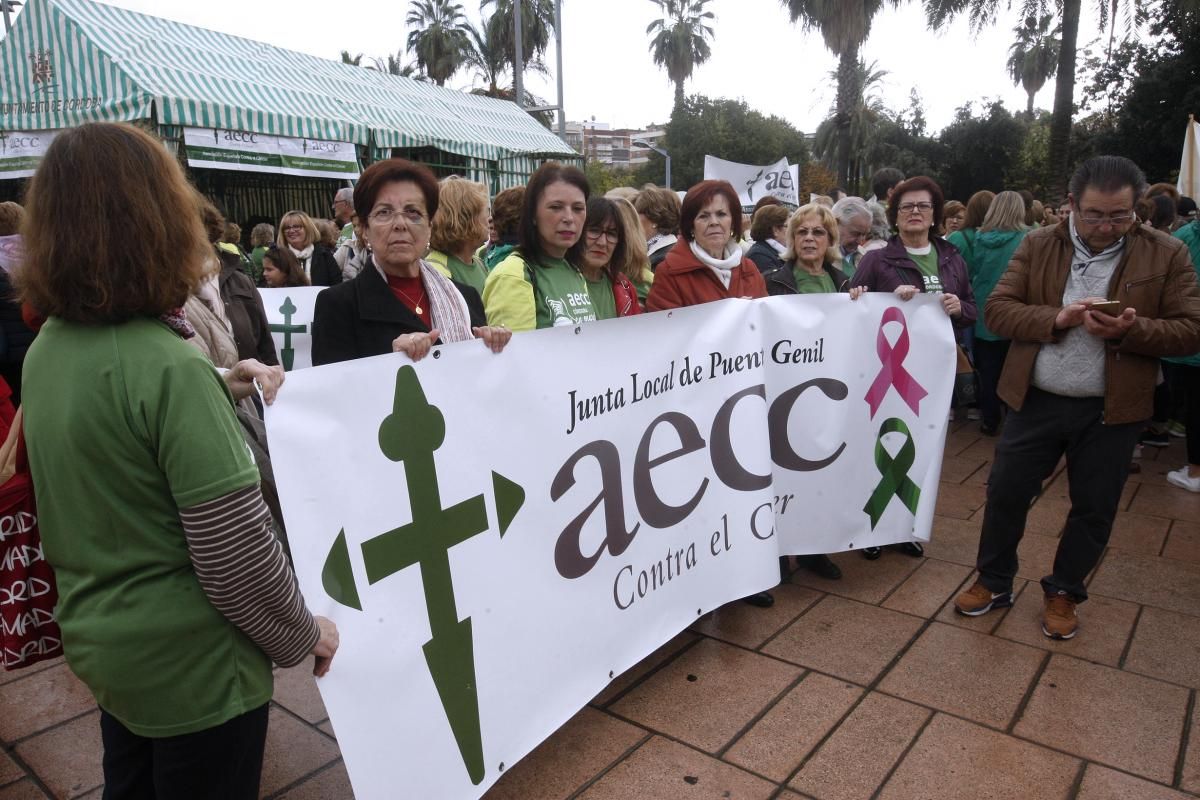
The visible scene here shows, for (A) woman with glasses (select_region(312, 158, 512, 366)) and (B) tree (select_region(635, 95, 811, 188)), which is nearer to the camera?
(A) woman with glasses (select_region(312, 158, 512, 366))

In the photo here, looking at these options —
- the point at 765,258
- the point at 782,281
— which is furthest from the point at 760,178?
the point at 782,281

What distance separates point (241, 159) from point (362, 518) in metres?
10.3

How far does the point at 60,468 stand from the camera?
1.27m

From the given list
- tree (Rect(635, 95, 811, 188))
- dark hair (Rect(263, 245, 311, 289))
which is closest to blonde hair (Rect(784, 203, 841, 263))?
dark hair (Rect(263, 245, 311, 289))

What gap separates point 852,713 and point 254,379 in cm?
202

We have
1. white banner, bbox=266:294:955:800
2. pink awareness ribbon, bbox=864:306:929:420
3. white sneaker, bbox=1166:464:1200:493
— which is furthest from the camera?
white sneaker, bbox=1166:464:1200:493

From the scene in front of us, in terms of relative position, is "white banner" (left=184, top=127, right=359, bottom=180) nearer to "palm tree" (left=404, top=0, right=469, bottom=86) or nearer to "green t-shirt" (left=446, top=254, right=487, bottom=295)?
"green t-shirt" (left=446, top=254, right=487, bottom=295)

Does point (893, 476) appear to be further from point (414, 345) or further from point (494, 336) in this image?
point (414, 345)

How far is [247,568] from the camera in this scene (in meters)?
1.31

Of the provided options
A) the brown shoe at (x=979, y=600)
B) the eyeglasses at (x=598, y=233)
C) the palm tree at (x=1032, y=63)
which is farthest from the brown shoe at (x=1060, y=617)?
the palm tree at (x=1032, y=63)

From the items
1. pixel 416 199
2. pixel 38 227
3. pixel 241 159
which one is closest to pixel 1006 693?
pixel 416 199

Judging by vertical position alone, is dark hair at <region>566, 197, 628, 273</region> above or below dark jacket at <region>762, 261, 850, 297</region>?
above

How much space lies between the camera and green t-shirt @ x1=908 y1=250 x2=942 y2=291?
4.10m

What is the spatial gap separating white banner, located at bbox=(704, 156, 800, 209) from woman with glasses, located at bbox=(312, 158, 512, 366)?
8.17 meters
